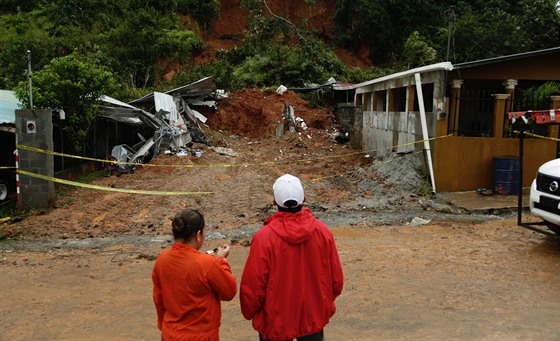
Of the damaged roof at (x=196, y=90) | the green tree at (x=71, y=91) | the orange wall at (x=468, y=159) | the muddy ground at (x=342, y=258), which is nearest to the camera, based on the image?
the muddy ground at (x=342, y=258)

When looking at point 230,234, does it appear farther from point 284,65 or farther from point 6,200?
point 284,65

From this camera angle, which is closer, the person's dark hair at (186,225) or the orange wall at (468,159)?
the person's dark hair at (186,225)

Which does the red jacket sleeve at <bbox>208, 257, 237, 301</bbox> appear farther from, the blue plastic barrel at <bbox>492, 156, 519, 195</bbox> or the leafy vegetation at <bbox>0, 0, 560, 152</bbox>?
Answer: the leafy vegetation at <bbox>0, 0, 560, 152</bbox>

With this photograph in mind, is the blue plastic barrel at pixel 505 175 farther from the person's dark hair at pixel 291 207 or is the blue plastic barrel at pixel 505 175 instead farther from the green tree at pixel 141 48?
the green tree at pixel 141 48

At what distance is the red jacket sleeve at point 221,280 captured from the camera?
8.59 ft

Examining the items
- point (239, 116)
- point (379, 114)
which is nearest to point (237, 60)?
point (239, 116)

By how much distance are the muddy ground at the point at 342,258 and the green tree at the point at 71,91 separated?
1596 millimetres

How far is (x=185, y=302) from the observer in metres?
2.64

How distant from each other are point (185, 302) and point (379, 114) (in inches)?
567

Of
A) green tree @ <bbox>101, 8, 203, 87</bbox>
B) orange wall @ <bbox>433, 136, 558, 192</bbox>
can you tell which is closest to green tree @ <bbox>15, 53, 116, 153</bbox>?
orange wall @ <bbox>433, 136, 558, 192</bbox>

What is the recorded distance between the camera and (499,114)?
11047 millimetres

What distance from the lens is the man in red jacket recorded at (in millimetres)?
2619

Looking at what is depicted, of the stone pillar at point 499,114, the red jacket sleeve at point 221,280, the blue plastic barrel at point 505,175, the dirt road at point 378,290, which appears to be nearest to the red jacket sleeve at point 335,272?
the red jacket sleeve at point 221,280

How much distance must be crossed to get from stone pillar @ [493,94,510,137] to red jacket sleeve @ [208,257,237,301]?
10.1 meters
